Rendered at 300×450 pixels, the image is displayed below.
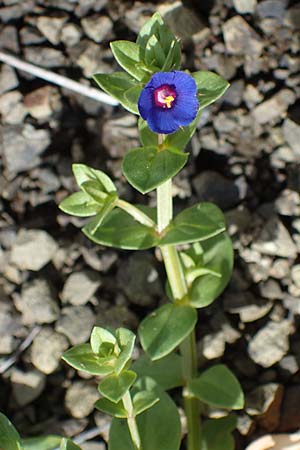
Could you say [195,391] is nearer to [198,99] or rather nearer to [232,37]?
[198,99]

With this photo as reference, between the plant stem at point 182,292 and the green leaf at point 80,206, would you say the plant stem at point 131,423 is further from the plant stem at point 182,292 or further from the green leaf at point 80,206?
the green leaf at point 80,206

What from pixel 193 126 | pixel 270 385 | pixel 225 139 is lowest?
pixel 270 385

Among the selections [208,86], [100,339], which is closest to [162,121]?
[208,86]

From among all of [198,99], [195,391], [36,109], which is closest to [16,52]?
[36,109]

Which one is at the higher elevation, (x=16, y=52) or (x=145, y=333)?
(x=16, y=52)

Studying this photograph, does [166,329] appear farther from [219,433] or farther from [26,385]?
[26,385]

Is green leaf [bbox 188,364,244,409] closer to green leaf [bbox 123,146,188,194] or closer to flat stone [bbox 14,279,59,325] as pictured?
flat stone [bbox 14,279,59,325]
